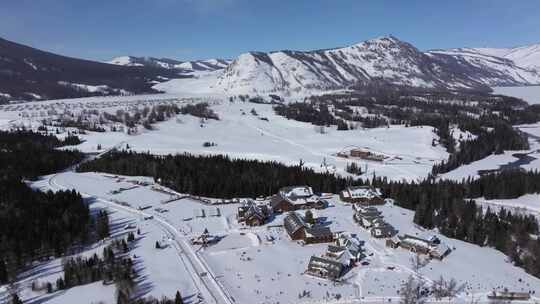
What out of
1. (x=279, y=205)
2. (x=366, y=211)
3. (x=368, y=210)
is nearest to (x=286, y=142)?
(x=279, y=205)

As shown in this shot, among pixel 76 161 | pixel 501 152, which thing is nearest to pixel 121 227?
pixel 76 161

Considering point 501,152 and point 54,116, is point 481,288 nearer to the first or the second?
point 501,152

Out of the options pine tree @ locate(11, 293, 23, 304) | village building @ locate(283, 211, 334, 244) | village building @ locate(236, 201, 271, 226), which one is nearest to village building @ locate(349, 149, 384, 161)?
village building @ locate(236, 201, 271, 226)

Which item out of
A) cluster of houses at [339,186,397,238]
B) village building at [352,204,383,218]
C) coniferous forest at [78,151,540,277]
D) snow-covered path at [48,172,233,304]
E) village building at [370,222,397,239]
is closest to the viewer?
snow-covered path at [48,172,233,304]

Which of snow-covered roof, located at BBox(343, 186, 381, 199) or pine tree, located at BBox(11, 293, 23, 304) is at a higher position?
snow-covered roof, located at BBox(343, 186, 381, 199)

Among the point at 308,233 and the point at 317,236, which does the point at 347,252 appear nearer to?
the point at 317,236

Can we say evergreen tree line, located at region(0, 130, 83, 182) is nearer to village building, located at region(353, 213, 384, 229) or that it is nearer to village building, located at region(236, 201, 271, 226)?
village building, located at region(236, 201, 271, 226)

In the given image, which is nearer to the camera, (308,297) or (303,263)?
(308,297)
